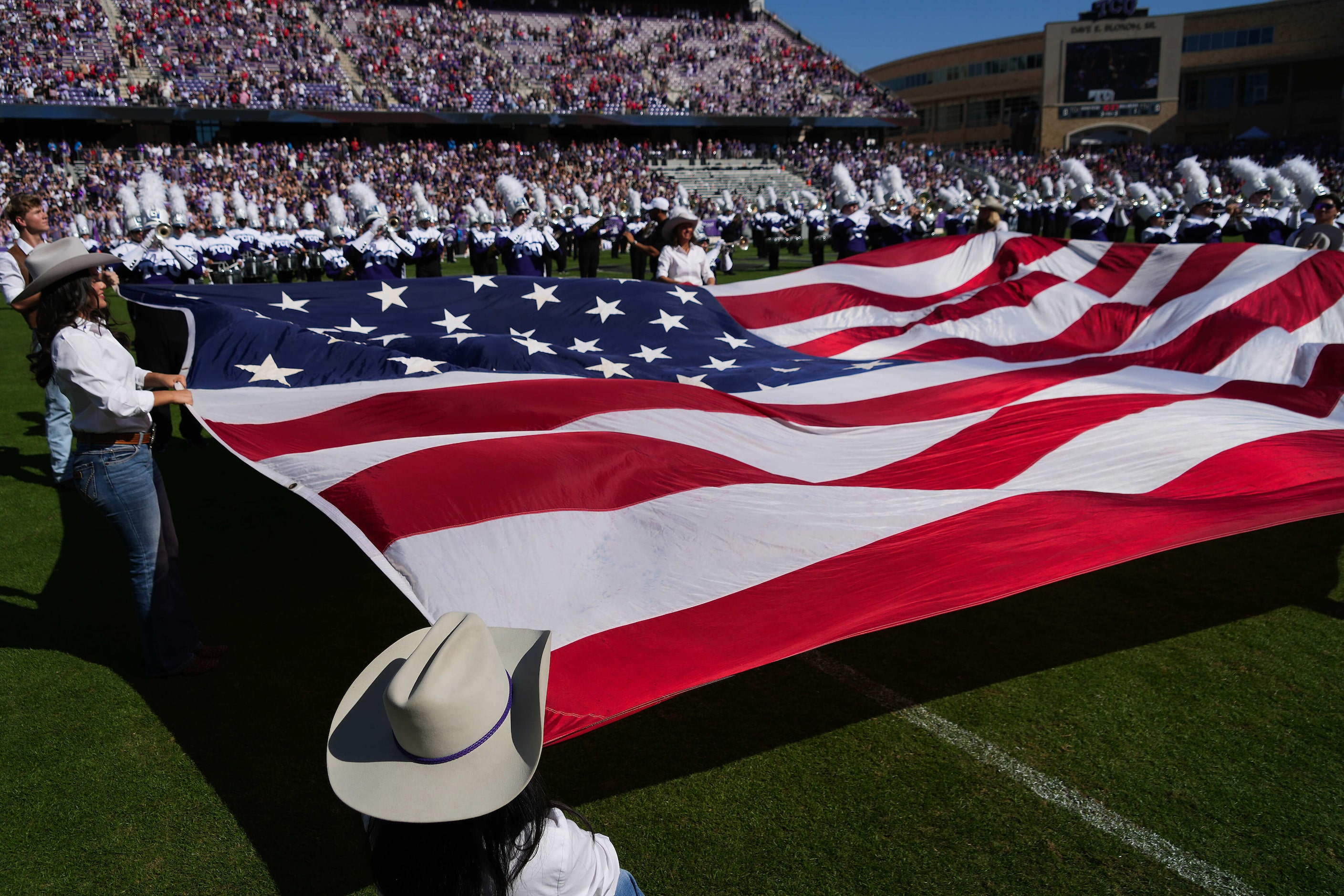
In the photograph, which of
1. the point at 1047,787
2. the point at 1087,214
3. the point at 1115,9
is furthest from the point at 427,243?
the point at 1115,9

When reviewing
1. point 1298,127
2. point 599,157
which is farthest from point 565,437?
point 1298,127

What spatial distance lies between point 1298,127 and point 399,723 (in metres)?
61.5

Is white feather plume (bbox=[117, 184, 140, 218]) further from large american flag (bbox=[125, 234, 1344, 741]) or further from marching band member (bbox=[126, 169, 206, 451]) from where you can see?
large american flag (bbox=[125, 234, 1344, 741])

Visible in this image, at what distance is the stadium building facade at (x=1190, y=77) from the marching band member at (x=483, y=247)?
44.0 meters

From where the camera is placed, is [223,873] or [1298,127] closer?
[223,873]

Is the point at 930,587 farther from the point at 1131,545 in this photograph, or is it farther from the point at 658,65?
the point at 658,65

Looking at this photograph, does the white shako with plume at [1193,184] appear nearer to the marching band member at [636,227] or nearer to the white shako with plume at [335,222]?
the marching band member at [636,227]

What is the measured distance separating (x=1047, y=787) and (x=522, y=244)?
11478 mm

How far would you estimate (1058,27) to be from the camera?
164ft

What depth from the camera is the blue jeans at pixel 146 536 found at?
321 centimetres

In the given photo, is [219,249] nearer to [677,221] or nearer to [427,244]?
[427,244]

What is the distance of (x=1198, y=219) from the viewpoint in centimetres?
1289

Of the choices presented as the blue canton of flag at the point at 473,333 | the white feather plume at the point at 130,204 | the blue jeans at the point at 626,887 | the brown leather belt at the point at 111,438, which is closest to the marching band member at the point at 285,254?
the white feather plume at the point at 130,204

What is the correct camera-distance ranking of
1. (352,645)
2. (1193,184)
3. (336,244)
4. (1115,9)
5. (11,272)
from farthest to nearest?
(1115,9) < (336,244) < (1193,184) < (11,272) < (352,645)
